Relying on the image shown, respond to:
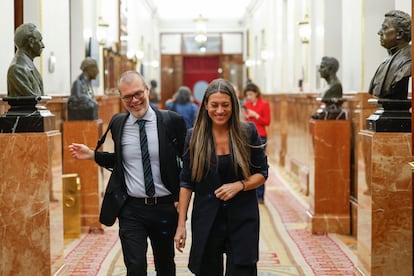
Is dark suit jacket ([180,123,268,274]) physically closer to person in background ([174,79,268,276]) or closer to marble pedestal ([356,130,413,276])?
person in background ([174,79,268,276])

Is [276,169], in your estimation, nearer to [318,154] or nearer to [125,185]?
[318,154]

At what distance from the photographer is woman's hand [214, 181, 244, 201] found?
4.04 metres

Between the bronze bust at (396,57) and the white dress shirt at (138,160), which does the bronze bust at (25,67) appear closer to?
the white dress shirt at (138,160)

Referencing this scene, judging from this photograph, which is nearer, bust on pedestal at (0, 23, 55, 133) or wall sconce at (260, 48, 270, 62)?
bust on pedestal at (0, 23, 55, 133)

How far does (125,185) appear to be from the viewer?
4609mm

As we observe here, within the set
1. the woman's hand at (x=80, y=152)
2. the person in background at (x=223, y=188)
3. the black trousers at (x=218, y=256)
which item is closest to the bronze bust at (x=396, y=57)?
the person in background at (x=223, y=188)

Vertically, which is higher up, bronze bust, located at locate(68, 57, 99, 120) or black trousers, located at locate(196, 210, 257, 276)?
bronze bust, located at locate(68, 57, 99, 120)

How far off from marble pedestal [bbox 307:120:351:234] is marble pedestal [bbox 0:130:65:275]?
12.3ft

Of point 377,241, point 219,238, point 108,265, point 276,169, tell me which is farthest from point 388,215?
point 276,169

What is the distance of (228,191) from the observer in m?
4.05

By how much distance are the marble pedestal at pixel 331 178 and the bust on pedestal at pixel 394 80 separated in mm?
2519

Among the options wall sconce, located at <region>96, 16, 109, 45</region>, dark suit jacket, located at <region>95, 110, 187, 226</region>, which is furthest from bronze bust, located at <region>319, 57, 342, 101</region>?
wall sconce, located at <region>96, 16, 109, 45</region>

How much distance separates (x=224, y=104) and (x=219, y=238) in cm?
76

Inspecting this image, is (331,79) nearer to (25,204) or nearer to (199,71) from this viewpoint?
(25,204)
